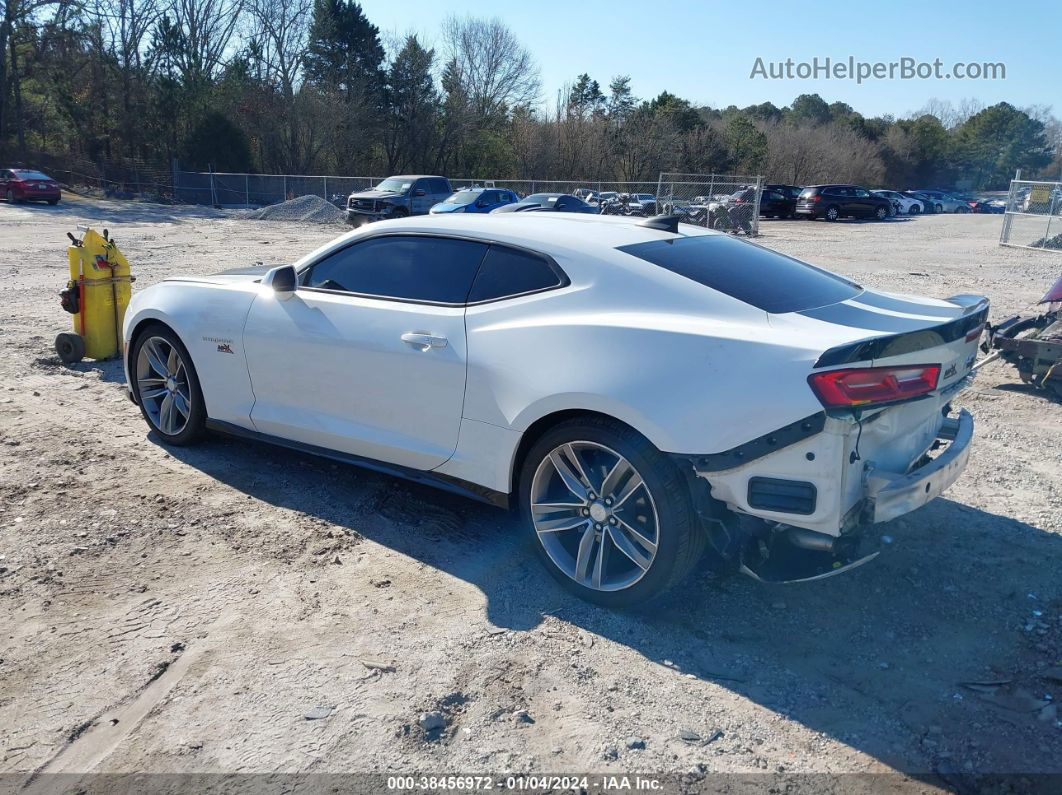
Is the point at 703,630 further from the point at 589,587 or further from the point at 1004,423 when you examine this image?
the point at 1004,423

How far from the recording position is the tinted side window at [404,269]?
13.8 ft

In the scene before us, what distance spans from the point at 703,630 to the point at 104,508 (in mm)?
3317

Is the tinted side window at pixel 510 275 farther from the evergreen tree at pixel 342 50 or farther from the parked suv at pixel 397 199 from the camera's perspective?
the evergreen tree at pixel 342 50

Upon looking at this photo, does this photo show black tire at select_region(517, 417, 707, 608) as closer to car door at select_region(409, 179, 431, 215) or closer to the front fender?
the front fender

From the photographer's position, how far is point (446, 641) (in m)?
3.44

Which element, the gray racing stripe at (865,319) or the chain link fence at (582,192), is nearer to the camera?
the gray racing stripe at (865,319)

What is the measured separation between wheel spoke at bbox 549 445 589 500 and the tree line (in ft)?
158

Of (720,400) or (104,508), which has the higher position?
(720,400)

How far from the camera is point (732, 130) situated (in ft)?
185

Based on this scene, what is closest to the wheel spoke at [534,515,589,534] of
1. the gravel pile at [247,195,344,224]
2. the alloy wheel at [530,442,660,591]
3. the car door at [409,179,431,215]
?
the alloy wheel at [530,442,660,591]

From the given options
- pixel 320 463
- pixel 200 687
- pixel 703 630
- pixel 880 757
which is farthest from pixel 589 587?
pixel 320 463

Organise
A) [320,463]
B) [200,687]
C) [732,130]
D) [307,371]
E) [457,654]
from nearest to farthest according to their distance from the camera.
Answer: [200,687]
[457,654]
[307,371]
[320,463]
[732,130]

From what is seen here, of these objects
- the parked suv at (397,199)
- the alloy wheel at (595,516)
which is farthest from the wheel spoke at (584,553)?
the parked suv at (397,199)

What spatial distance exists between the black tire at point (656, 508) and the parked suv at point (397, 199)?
25532 millimetres
